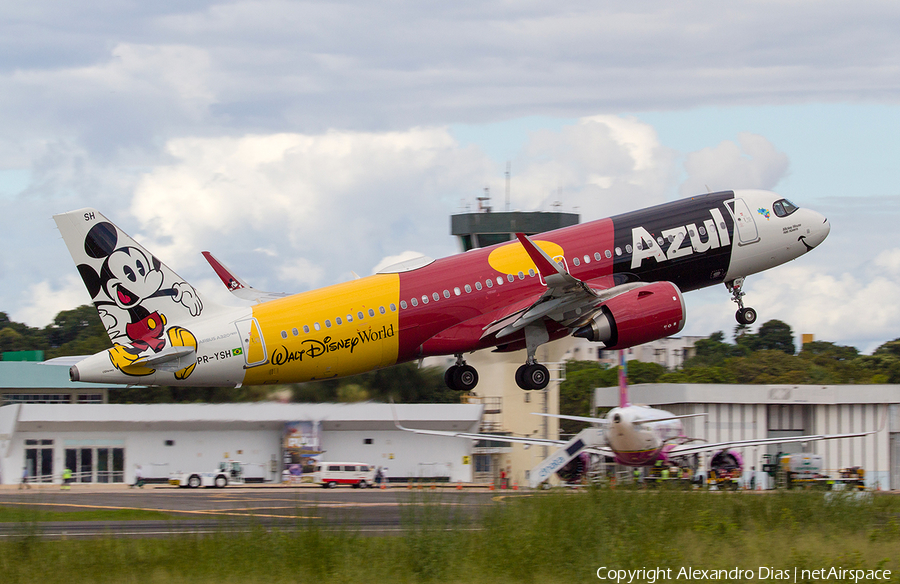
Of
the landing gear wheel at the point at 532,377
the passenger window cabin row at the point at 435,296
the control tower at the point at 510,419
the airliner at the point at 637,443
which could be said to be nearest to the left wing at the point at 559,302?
the passenger window cabin row at the point at 435,296

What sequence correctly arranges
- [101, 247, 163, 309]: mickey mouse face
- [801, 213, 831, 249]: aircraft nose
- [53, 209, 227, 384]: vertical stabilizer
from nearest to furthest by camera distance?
[53, 209, 227, 384]: vertical stabilizer
[101, 247, 163, 309]: mickey mouse face
[801, 213, 831, 249]: aircraft nose

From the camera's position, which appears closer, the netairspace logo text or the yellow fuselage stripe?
the netairspace logo text

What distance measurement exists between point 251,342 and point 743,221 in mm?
19042

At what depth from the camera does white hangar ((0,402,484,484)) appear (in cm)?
6581

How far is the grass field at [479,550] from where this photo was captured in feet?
83.5

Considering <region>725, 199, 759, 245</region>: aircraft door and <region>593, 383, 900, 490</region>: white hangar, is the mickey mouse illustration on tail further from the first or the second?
<region>593, 383, 900, 490</region>: white hangar

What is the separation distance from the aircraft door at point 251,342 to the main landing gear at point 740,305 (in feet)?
60.9

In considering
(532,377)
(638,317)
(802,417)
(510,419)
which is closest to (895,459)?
(802,417)

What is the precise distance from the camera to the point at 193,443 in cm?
6638

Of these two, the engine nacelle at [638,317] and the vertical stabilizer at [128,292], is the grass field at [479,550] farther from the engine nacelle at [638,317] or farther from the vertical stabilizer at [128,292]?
the engine nacelle at [638,317]

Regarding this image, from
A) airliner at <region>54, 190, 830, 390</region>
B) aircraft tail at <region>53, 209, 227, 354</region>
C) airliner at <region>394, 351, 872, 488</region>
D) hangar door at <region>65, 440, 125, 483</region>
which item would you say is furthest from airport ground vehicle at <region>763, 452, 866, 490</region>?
hangar door at <region>65, 440, 125, 483</region>

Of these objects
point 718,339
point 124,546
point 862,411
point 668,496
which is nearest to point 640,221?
point 668,496

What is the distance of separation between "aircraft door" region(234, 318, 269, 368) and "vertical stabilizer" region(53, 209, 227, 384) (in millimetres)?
1543

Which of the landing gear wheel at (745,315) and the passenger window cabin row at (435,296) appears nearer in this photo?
the passenger window cabin row at (435,296)
